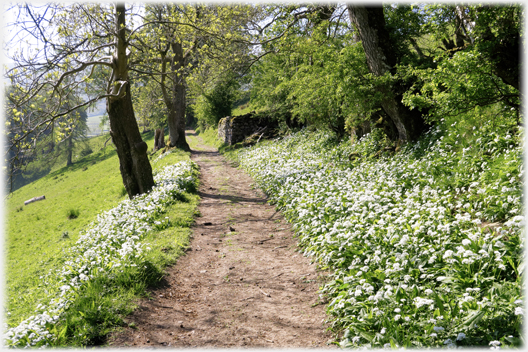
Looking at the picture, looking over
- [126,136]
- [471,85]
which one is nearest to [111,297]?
[471,85]

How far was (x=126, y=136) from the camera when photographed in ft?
42.2

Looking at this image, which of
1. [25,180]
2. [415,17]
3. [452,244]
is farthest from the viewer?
[25,180]

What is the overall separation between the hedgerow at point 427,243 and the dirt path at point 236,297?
0.39 meters

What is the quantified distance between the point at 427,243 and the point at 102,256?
17.9 feet

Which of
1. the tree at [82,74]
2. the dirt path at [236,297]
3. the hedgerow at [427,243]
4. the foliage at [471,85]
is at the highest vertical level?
the tree at [82,74]

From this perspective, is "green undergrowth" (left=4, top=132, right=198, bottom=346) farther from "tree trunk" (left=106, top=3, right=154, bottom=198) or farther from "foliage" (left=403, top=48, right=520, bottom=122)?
Result: "foliage" (left=403, top=48, right=520, bottom=122)

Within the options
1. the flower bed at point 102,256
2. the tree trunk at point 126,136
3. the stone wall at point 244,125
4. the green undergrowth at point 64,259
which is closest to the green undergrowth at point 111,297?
the green undergrowth at point 64,259

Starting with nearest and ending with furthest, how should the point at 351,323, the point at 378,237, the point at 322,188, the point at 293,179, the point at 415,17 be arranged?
the point at 351,323 → the point at 378,237 → the point at 322,188 → the point at 415,17 → the point at 293,179

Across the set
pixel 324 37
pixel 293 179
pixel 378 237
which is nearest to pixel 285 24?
pixel 324 37

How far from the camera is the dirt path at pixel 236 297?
4.54 m

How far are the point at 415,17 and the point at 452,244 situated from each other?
23.9 ft

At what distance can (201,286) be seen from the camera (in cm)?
620

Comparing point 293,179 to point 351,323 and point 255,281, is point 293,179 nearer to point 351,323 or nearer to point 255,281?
point 255,281

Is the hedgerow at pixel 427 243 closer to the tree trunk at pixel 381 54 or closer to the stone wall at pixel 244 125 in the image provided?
the tree trunk at pixel 381 54
